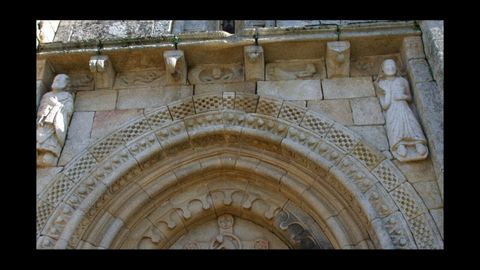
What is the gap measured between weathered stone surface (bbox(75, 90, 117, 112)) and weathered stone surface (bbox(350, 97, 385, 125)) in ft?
8.63

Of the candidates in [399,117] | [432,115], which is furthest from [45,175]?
[432,115]

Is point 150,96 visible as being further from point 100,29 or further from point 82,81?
point 100,29

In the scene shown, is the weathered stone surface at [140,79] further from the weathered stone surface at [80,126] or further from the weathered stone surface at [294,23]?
the weathered stone surface at [294,23]

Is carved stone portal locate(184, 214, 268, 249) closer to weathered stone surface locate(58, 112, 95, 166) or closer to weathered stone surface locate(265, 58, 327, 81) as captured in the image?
weathered stone surface locate(58, 112, 95, 166)

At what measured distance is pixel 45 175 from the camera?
634 cm

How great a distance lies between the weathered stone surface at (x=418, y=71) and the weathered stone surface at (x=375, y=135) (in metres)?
0.64

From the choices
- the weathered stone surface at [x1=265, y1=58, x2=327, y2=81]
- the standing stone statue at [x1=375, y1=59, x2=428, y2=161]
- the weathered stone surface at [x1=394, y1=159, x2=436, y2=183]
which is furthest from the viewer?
the weathered stone surface at [x1=265, y1=58, x2=327, y2=81]

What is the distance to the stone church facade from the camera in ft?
20.1

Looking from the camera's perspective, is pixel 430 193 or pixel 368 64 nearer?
pixel 430 193

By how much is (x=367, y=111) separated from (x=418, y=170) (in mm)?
873

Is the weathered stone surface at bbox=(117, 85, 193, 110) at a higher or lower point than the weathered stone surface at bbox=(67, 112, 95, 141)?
higher

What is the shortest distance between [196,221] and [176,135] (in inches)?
37.3

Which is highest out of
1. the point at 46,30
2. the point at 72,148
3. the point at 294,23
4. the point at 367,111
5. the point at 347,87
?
the point at 294,23

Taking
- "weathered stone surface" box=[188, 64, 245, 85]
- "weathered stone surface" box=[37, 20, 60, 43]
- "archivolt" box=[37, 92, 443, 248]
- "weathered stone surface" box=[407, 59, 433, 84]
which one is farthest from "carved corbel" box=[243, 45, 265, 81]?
"weathered stone surface" box=[37, 20, 60, 43]
